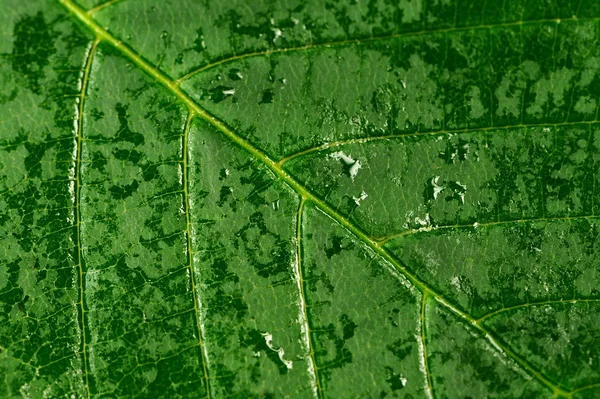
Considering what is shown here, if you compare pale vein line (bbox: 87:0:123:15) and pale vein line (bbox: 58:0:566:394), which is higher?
pale vein line (bbox: 87:0:123:15)

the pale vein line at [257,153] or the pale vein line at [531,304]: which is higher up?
the pale vein line at [257,153]

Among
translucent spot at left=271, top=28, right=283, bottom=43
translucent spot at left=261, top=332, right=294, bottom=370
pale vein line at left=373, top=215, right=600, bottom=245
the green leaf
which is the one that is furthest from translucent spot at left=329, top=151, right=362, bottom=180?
translucent spot at left=261, top=332, right=294, bottom=370

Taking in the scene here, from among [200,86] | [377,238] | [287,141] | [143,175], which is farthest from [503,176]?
[143,175]

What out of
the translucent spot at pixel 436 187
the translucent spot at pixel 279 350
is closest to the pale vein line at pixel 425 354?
the translucent spot at pixel 436 187

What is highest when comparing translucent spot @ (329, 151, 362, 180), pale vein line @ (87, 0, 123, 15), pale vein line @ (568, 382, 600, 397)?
pale vein line @ (87, 0, 123, 15)

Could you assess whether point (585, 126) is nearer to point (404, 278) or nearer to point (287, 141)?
point (404, 278)

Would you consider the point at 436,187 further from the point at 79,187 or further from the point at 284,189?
the point at 79,187

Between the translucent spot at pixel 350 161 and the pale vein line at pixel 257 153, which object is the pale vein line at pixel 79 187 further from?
the translucent spot at pixel 350 161

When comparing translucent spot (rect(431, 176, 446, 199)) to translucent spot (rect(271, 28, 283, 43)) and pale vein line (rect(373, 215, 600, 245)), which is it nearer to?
pale vein line (rect(373, 215, 600, 245))

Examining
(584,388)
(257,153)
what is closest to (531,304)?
(584,388)
